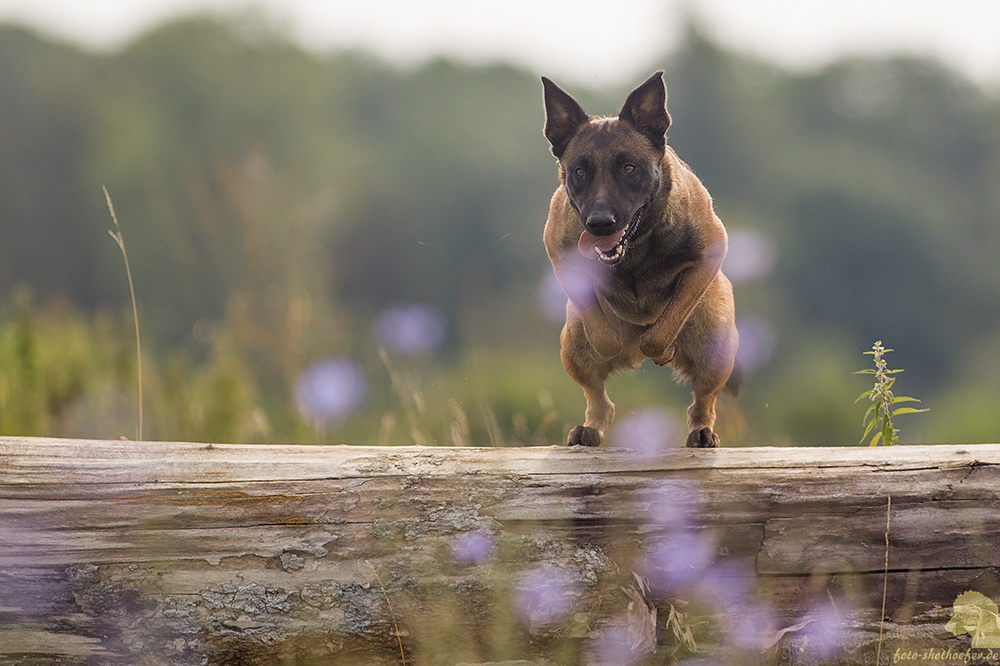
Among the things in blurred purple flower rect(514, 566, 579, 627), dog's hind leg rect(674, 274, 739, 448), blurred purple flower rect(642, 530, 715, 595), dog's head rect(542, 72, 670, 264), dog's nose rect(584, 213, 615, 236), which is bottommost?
blurred purple flower rect(514, 566, 579, 627)

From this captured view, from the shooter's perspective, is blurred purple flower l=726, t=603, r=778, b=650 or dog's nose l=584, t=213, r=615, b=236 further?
dog's nose l=584, t=213, r=615, b=236

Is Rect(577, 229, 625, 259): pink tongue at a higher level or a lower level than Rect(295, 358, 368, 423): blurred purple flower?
higher

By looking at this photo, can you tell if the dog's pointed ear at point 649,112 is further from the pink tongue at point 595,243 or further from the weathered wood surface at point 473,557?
the weathered wood surface at point 473,557

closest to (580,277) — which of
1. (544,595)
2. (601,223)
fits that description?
(601,223)

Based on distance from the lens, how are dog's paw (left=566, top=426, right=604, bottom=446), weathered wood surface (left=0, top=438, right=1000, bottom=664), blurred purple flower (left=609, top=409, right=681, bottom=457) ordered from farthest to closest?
blurred purple flower (left=609, top=409, right=681, bottom=457), dog's paw (left=566, top=426, right=604, bottom=446), weathered wood surface (left=0, top=438, right=1000, bottom=664)

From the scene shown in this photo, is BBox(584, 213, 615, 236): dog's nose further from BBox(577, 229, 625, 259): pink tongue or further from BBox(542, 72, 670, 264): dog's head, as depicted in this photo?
BBox(577, 229, 625, 259): pink tongue

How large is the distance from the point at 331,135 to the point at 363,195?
13.0 feet

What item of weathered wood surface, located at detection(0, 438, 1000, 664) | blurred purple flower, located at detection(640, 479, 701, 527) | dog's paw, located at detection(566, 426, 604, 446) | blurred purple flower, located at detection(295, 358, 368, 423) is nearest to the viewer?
weathered wood surface, located at detection(0, 438, 1000, 664)

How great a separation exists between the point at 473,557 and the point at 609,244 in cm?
162

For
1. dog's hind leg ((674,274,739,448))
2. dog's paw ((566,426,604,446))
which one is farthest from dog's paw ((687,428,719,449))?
dog's paw ((566,426,604,446))

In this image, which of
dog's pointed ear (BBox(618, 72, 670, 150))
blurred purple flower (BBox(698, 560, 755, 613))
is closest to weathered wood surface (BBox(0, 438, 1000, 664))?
blurred purple flower (BBox(698, 560, 755, 613))

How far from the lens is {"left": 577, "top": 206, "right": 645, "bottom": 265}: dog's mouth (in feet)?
12.9

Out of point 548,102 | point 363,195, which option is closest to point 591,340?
point 548,102

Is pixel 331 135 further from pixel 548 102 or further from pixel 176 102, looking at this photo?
pixel 548 102
